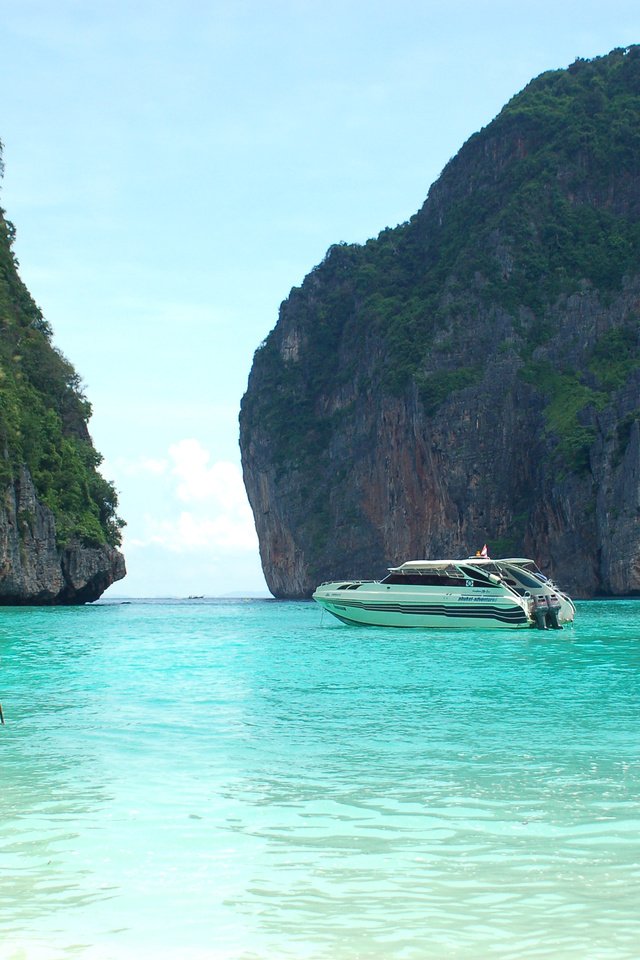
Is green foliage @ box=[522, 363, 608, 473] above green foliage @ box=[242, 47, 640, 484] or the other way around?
the other way around

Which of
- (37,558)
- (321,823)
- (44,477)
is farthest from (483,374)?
(321,823)

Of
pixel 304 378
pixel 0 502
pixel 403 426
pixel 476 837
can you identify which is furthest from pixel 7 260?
pixel 476 837

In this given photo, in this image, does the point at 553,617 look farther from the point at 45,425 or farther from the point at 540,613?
the point at 45,425

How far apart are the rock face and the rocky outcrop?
141 feet

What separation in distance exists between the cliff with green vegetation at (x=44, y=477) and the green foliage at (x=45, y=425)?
0.23ft

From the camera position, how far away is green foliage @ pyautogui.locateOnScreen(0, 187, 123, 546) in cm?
6419

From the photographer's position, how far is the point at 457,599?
38.8 m

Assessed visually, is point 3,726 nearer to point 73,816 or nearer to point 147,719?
point 147,719

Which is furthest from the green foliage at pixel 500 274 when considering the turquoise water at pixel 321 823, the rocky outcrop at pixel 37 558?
the turquoise water at pixel 321 823

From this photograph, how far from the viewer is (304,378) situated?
144 meters

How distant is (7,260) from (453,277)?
57.9 metres

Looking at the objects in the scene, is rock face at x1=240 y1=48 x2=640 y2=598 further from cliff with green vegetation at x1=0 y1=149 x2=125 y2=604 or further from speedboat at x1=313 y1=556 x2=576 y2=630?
speedboat at x1=313 y1=556 x2=576 y2=630

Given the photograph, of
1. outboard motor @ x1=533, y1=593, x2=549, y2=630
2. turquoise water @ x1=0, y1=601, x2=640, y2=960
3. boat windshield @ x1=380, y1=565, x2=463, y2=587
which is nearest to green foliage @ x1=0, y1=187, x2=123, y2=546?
boat windshield @ x1=380, y1=565, x2=463, y2=587

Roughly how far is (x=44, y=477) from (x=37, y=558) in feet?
23.9
